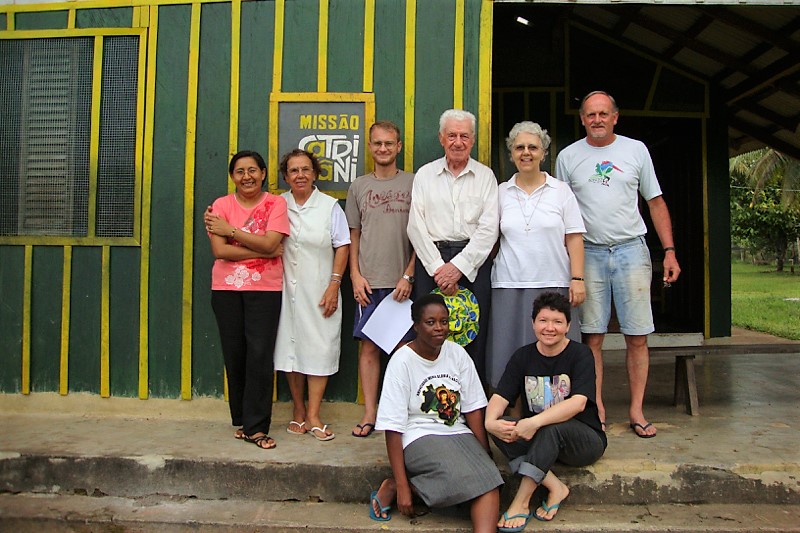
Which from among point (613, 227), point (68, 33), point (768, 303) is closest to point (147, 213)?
point (68, 33)

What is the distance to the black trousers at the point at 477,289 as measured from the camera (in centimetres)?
375

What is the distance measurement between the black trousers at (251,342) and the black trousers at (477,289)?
0.85 metres

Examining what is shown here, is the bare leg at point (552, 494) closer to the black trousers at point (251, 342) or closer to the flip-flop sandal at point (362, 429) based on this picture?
the flip-flop sandal at point (362, 429)

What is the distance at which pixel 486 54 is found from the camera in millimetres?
4320

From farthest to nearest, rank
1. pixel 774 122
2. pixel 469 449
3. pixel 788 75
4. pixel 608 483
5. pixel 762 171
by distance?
pixel 762 171, pixel 774 122, pixel 788 75, pixel 608 483, pixel 469 449

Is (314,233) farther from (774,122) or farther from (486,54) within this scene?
(774,122)

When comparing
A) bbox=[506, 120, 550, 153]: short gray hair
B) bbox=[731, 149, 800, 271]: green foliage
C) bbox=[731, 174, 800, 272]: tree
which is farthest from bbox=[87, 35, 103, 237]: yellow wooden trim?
bbox=[731, 174, 800, 272]: tree

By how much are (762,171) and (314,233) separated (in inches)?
810

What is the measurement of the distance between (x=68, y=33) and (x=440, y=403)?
3470mm

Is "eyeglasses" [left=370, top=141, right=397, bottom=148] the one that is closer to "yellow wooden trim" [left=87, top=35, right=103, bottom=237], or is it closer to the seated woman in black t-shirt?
the seated woman in black t-shirt

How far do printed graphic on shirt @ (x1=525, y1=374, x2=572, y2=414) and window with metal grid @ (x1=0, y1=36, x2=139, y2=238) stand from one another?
109 inches

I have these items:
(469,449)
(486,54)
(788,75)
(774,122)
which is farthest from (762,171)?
(469,449)

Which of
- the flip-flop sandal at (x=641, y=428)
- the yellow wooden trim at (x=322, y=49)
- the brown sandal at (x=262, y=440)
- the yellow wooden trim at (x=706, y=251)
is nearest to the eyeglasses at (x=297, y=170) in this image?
the yellow wooden trim at (x=322, y=49)

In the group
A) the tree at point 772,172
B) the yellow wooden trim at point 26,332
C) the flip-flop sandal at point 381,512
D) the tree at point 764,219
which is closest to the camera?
the flip-flop sandal at point 381,512
